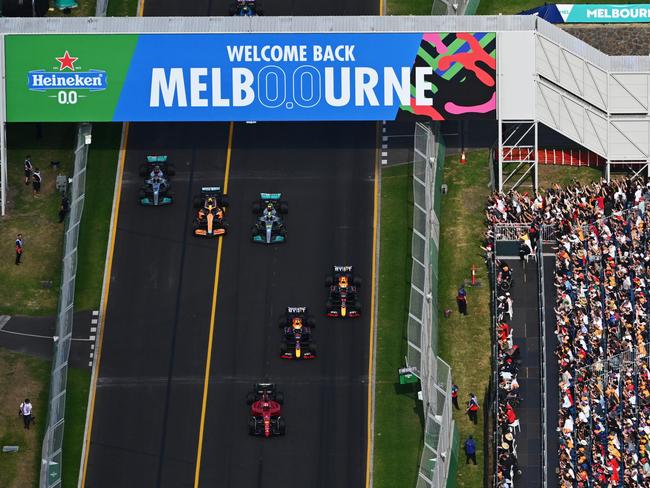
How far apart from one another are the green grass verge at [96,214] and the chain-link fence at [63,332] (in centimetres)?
83

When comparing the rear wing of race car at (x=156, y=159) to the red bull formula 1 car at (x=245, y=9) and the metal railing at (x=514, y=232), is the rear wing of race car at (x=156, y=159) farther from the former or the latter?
the metal railing at (x=514, y=232)

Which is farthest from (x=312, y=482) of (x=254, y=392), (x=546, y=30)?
(x=546, y=30)

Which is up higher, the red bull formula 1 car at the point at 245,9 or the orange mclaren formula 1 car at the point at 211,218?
the red bull formula 1 car at the point at 245,9

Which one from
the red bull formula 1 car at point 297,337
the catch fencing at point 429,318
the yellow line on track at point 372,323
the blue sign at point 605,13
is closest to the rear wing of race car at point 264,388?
the red bull formula 1 car at point 297,337

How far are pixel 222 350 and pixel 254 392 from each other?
3.30 metres

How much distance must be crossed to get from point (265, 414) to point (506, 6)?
30263 mm

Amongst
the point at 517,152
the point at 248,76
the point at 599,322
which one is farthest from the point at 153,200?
the point at 599,322

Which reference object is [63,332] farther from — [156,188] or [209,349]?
[156,188]

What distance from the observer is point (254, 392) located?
9594 cm

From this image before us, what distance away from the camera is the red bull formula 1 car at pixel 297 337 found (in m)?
97.5

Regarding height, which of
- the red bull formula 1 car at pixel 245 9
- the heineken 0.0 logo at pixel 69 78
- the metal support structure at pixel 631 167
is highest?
the red bull formula 1 car at pixel 245 9

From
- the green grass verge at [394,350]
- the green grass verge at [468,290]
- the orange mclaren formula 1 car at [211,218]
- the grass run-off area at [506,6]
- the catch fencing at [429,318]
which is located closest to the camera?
the catch fencing at [429,318]

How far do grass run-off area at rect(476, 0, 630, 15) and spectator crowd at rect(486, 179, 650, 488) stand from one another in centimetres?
1305

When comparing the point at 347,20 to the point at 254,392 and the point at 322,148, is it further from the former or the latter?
the point at 254,392
